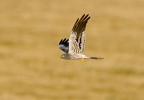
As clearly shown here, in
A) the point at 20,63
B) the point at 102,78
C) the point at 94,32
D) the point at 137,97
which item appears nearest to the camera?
the point at 137,97

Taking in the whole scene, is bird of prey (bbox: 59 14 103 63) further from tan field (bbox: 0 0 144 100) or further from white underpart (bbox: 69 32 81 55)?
tan field (bbox: 0 0 144 100)

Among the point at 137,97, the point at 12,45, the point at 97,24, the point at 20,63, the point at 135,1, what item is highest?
the point at 135,1

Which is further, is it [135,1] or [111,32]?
[135,1]

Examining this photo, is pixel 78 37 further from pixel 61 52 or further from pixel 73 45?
pixel 61 52

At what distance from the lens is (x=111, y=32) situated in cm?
2812

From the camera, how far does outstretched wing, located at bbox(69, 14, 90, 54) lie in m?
5.96

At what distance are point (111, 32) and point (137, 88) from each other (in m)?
8.73

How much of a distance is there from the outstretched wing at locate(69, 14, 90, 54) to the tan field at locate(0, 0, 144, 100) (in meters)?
11.3

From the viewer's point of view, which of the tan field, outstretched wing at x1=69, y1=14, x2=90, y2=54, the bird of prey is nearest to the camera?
the bird of prey

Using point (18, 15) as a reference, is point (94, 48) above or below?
below

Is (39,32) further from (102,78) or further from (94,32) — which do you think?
(102,78)

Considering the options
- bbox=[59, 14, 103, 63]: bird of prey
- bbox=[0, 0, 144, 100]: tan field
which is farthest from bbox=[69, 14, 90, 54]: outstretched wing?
bbox=[0, 0, 144, 100]: tan field

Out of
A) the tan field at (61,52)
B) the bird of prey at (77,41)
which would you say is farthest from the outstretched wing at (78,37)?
the tan field at (61,52)

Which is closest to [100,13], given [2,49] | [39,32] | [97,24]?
[97,24]
